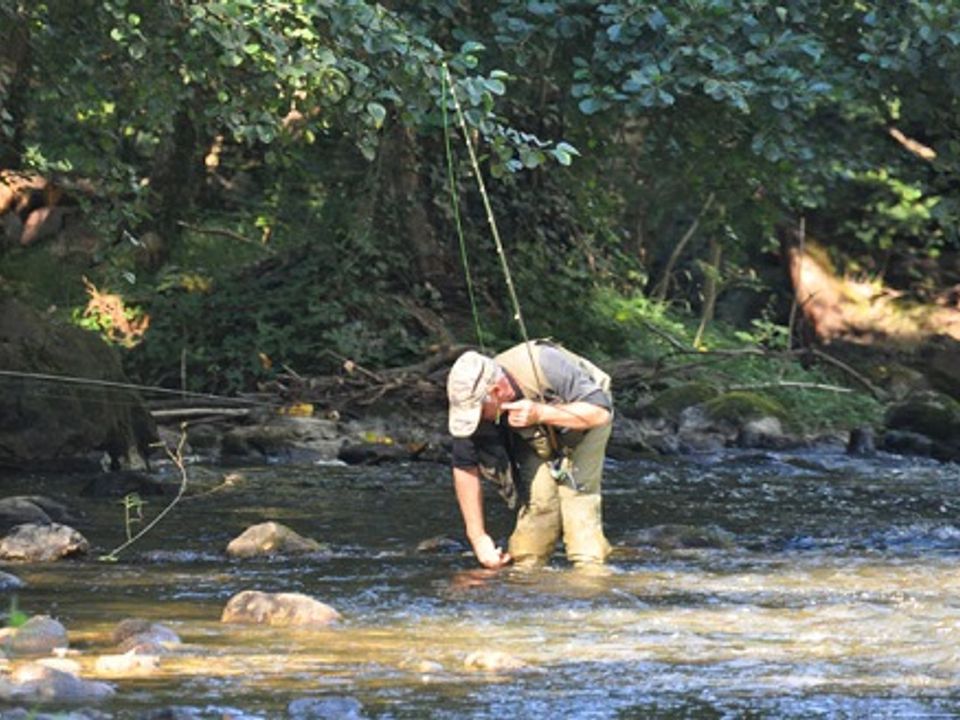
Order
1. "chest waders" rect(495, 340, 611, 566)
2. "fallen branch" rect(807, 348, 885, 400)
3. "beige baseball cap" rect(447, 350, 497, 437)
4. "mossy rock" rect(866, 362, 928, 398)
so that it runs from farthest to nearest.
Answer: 1. "mossy rock" rect(866, 362, 928, 398)
2. "fallen branch" rect(807, 348, 885, 400)
3. "chest waders" rect(495, 340, 611, 566)
4. "beige baseball cap" rect(447, 350, 497, 437)

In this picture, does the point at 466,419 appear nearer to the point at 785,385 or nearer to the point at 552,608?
the point at 552,608

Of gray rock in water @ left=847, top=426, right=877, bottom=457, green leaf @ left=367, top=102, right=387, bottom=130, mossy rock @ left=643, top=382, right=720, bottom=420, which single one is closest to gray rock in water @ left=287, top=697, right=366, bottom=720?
green leaf @ left=367, top=102, right=387, bottom=130

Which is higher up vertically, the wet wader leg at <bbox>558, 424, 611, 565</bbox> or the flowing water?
the wet wader leg at <bbox>558, 424, 611, 565</bbox>

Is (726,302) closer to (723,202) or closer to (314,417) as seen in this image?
(723,202)

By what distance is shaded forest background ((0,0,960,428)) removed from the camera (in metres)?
8.73

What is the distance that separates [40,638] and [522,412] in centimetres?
231

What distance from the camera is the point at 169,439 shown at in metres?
13.3

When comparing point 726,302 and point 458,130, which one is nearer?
point 458,130

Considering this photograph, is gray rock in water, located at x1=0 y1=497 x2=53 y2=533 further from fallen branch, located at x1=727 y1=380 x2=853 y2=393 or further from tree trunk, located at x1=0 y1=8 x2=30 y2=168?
fallen branch, located at x1=727 y1=380 x2=853 y2=393

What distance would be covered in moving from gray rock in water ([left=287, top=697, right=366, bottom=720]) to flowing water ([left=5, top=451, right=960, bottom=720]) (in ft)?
0.04

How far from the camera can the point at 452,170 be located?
10.8m

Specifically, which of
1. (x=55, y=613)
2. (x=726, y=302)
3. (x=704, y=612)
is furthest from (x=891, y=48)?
(x=726, y=302)

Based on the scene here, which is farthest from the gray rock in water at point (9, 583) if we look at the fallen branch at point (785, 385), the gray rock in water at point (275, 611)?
the fallen branch at point (785, 385)

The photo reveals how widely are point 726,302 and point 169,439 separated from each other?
402 inches
